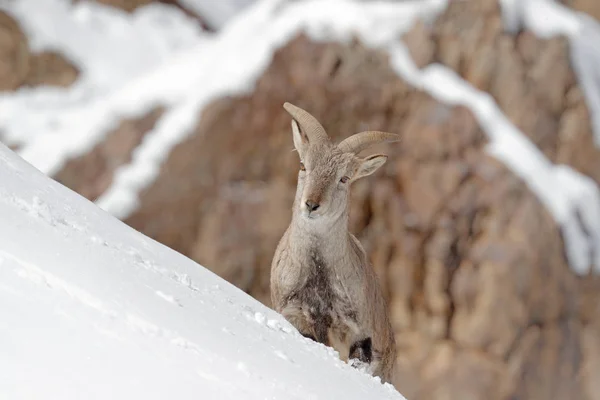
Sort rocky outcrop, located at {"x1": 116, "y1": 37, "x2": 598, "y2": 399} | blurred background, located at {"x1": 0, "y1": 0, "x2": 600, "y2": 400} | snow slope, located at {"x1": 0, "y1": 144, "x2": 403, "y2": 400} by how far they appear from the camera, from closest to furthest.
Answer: snow slope, located at {"x1": 0, "y1": 144, "x2": 403, "y2": 400}
rocky outcrop, located at {"x1": 116, "y1": 37, "x2": 598, "y2": 399}
blurred background, located at {"x1": 0, "y1": 0, "x2": 600, "y2": 400}

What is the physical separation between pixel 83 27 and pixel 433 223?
528cm

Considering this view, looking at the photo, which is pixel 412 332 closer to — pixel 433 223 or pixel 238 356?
pixel 433 223

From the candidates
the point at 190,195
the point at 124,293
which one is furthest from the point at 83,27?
the point at 124,293

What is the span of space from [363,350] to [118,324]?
2.44 meters

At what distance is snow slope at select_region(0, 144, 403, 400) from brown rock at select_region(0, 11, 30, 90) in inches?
319

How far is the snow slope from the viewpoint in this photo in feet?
10.0

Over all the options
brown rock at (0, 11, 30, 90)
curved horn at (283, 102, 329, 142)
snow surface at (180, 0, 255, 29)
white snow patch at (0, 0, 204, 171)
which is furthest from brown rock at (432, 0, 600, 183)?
curved horn at (283, 102, 329, 142)

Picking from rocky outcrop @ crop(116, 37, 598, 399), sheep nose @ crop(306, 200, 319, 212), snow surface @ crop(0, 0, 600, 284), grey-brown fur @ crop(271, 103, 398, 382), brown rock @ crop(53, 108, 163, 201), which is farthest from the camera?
brown rock @ crop(53, 108, 163, 201)

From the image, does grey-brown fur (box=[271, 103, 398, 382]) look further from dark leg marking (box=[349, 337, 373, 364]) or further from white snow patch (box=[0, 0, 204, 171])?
white snow patch (box=[0, 0, 204, 171])

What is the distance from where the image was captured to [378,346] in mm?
5652

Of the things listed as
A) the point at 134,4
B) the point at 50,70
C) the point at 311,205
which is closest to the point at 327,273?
the point at 311,205

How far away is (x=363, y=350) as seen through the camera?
5.56m

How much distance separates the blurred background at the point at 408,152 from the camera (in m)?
11.1

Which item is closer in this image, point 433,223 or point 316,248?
point 316,248
